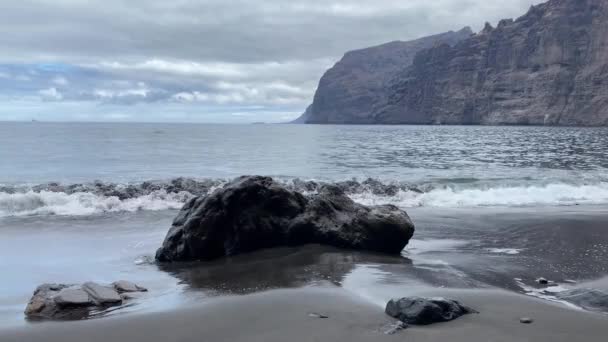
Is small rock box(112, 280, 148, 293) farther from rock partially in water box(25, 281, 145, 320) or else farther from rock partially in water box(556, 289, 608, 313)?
rock partially in water box(556, 289, 608, 313)

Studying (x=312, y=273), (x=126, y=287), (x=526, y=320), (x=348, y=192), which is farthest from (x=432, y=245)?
(x=348, y=192)

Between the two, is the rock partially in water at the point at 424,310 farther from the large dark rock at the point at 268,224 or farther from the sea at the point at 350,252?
the large dark rock at the point at 268,224

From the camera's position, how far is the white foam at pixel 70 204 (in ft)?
54.5

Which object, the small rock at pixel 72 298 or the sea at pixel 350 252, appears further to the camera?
the sea at pixel 350 252

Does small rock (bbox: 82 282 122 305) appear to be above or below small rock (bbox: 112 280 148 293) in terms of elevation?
above

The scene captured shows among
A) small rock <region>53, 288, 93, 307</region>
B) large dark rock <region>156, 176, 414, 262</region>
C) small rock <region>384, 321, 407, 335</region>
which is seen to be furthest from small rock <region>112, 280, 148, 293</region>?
small rock <region>384, 321, 407, 335</region>

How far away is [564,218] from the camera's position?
1497cm

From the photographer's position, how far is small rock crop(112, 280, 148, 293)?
796 cm

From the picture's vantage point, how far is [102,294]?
7449 mm

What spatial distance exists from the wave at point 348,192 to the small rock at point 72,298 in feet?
31.5

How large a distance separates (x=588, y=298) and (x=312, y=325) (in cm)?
365

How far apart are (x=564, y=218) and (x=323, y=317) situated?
1065 cm

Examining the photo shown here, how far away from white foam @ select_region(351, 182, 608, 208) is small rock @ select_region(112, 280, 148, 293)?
12108 millimetres

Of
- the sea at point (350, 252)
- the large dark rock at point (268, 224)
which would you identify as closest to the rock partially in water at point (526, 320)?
the sea at point (350, 252)
